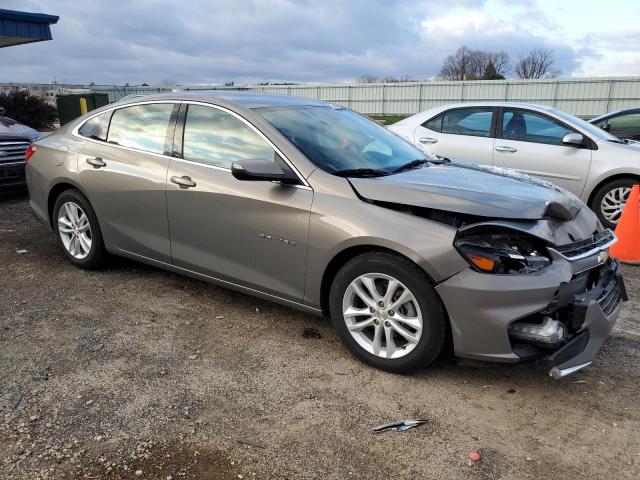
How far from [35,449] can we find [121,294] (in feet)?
6.63

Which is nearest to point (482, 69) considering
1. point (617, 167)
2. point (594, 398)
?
point (617, 167)

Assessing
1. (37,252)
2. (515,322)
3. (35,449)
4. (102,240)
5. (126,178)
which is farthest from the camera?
(37,252)

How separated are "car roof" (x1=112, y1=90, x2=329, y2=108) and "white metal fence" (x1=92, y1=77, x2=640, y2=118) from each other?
22176 millimetres

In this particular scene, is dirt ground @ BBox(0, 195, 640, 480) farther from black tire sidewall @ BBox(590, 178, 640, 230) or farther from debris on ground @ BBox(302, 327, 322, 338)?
black tire sidewall @ BBox(590, 178, 640, 230)

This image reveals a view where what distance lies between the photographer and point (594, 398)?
304cm

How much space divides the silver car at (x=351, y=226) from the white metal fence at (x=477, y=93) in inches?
886

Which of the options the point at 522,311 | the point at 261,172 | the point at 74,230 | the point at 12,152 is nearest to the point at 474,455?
the point at 522,311

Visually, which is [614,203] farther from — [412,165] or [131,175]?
[131,175]

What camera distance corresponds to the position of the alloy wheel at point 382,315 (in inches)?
122

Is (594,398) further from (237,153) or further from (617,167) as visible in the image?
(617,167)

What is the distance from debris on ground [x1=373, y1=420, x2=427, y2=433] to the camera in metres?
2.73

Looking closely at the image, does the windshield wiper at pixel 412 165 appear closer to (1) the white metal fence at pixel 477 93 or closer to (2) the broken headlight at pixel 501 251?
(2) the broken headlight at pixel 501 251

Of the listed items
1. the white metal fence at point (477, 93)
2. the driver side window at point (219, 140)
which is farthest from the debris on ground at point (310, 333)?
the white metal fence at point (477, 93)

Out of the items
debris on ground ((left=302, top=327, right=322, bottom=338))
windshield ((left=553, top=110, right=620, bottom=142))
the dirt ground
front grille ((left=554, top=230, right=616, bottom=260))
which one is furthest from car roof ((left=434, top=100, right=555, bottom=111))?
debris on ground ((left=302, top=327, right=322, bottom=338))
